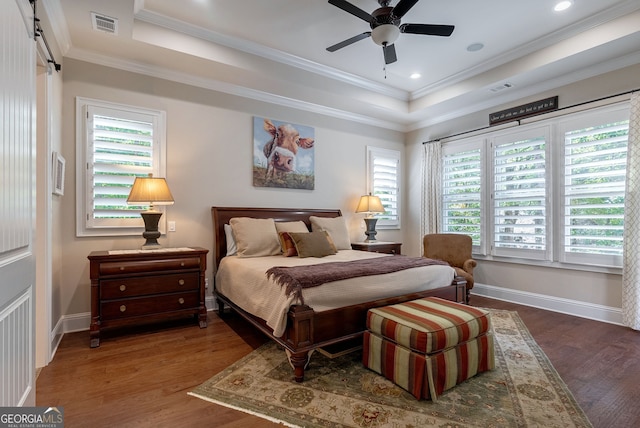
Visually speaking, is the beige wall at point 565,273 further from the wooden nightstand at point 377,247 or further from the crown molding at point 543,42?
the wooden nightstand at point 377,247

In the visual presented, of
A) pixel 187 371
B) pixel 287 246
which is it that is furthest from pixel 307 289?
Result: pixel 287 246

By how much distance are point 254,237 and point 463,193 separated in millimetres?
3261

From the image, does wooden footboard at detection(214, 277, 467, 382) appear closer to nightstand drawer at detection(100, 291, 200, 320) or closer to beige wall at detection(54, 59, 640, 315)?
nightstand drawer at detection(100, 291, 200, 320)

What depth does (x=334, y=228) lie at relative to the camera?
4.42 metres

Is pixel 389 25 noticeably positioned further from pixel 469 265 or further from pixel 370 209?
pixel 469 265

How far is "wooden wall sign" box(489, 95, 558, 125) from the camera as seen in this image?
393cm

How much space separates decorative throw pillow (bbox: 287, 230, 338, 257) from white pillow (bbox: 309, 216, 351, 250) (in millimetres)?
586

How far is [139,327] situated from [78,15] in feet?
9.50

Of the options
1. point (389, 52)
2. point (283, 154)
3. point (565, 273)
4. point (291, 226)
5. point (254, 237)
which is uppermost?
point (389, 52)

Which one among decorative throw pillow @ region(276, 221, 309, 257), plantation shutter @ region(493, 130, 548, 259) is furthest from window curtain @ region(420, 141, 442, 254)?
decorative throw pillow @ region(276, 221, 309, 257)

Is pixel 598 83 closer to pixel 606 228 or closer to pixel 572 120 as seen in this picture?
pixel 572 120

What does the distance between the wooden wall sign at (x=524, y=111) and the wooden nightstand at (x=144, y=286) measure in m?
4.24

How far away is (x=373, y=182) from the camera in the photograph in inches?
215

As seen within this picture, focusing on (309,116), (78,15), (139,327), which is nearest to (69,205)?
(139,327)
